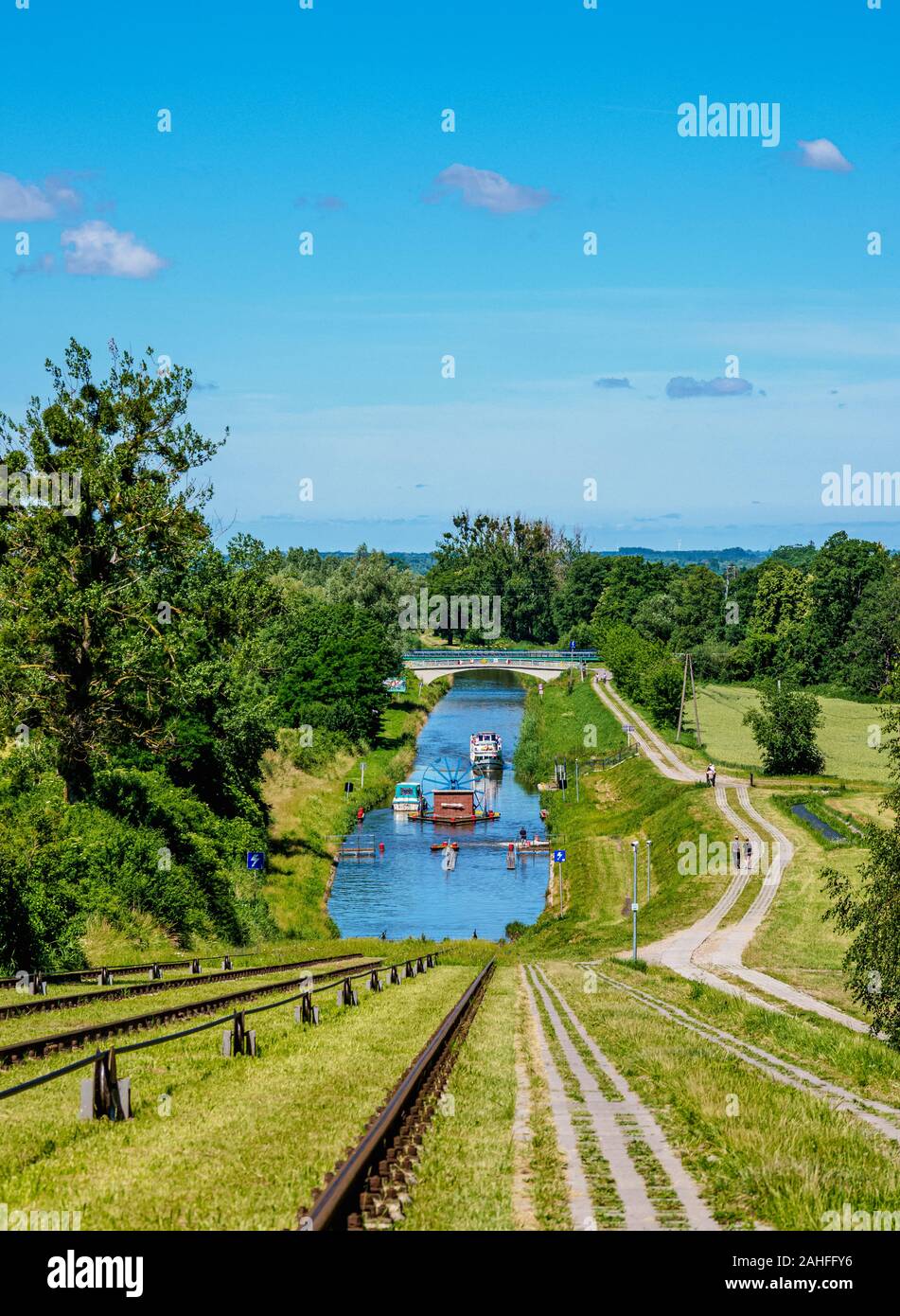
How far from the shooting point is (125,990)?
24594 mm

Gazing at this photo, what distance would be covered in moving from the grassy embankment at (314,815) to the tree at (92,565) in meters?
17.4

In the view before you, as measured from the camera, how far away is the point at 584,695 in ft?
500

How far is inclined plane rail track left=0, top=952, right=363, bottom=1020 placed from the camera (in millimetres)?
20703

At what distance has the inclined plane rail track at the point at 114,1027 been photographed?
16.0 meters

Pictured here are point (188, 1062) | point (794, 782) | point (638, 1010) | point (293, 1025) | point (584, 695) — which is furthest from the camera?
point (584, 695)

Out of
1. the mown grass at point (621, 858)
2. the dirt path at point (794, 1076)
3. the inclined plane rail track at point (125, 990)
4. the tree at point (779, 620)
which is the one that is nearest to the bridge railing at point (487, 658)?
the tree at point (779, 620)

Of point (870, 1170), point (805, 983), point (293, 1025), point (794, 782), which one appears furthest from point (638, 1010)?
point (794, 782)

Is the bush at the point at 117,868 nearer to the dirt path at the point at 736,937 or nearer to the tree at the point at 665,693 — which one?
the dirt path at the point at 736,937

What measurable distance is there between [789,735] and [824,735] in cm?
2633

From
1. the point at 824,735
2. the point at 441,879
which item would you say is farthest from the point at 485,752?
the point at 441,879

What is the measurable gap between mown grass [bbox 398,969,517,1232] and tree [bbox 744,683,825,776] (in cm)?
7912
